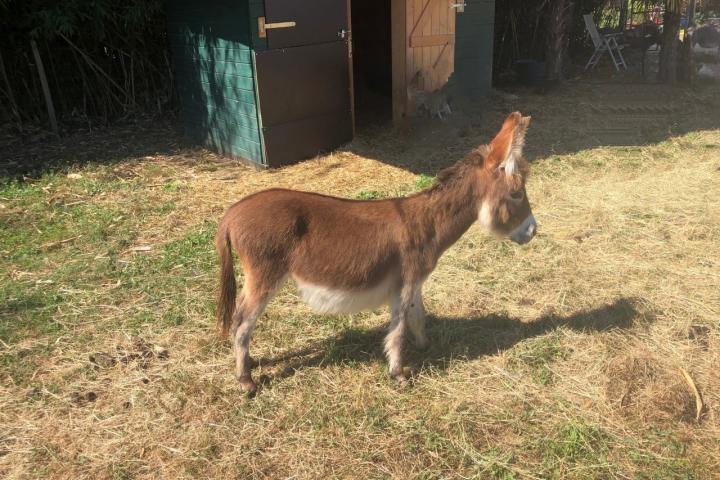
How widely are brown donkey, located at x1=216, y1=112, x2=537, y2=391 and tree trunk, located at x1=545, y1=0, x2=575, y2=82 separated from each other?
989 cm

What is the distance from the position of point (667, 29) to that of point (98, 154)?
11.8m

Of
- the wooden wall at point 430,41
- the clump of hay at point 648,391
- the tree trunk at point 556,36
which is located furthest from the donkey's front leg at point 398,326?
the tree trunk at point 556,36

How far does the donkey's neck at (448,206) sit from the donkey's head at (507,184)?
76mm

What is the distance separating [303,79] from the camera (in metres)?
7.85

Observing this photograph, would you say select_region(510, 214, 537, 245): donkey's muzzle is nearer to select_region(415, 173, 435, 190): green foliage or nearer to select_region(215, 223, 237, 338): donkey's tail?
select_region(215, 223, 237, 338): donkey's tail

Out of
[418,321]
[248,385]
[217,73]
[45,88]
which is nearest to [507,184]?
[418,321]

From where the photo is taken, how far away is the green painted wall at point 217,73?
7.55m

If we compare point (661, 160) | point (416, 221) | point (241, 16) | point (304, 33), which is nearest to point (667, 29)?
point (661, 160)

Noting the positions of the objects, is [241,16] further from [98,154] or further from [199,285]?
[199,285]

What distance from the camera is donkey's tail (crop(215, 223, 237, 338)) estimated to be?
333 cm

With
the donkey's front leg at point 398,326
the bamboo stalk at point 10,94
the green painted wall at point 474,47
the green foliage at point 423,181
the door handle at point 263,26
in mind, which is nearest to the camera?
the donkey's front leg at point 398,326

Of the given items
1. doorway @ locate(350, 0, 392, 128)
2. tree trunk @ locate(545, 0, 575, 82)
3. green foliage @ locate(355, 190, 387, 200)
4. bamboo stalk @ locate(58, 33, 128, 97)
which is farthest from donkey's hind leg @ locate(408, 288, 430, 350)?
tree trunk @ locate(545, 0, 575, 82)

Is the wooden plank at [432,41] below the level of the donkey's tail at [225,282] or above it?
above

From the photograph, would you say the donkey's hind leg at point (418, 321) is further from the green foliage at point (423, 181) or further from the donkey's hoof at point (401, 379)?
the green foliage at point (423, 181)
